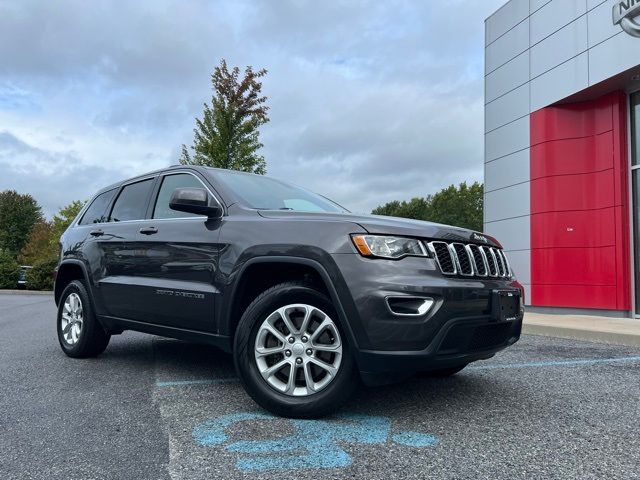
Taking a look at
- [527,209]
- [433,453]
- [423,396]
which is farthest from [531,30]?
[433,453]

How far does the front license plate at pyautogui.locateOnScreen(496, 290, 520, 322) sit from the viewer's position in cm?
335

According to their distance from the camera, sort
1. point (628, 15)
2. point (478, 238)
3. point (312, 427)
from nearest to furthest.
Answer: point (312, 427) → point (478, 238) → point (628, 15)

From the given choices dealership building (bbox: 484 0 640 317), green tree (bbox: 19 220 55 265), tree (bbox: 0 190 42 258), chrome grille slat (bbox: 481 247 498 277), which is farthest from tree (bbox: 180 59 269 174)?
tree (bbox: 0 190 42 258)

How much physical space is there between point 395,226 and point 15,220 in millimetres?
70510

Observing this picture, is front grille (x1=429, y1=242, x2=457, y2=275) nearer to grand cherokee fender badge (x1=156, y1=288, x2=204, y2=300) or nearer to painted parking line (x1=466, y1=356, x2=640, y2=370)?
grand cherokee fender badge (x1=156, y1=288, x2=204, y2=300)

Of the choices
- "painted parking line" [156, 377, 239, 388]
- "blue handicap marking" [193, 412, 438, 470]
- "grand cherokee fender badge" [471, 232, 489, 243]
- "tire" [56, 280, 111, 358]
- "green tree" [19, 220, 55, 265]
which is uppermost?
"green tree" [19, 220, 55, 265]

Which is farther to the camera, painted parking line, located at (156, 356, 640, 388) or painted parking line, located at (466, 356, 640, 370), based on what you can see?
painted parking line, located at (466, 356, 640, 370)

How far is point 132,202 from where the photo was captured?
500 cm

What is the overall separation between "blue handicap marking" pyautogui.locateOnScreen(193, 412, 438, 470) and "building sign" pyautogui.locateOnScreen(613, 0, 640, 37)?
10537 millimetres

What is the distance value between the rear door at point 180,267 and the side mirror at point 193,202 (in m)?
0.10

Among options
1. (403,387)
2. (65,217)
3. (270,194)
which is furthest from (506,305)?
(65,217)

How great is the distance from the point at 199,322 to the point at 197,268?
15.2 inches

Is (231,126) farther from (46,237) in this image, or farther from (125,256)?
(46,237)

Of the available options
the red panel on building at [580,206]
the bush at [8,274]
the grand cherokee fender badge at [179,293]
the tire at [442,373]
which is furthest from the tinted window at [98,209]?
the bush at [8,274]
